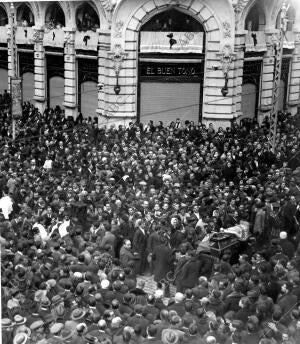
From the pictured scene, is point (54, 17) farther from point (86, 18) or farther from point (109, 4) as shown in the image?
point (109, 4)

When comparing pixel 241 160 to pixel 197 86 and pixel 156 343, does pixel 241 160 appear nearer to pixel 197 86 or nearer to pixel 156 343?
pixel 197 86

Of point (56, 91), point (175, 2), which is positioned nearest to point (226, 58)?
point (175, 2)

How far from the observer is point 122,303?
12641mm

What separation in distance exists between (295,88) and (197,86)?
7132 mm

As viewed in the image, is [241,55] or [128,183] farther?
[241,55]

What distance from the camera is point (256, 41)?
35219 mm

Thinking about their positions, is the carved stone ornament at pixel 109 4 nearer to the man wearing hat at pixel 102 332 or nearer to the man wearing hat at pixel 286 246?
the man wearing hat at pixel 286 246

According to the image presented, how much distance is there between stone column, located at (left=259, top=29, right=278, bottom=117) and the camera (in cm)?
3577

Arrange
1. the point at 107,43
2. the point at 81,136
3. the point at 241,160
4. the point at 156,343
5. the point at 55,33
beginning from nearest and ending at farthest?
1. the point at 156,343
2. the point at 241,160
3. the point at 81,136
4. the point at 107,43
5. the point at 55,33

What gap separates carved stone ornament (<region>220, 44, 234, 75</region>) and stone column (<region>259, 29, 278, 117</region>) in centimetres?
353

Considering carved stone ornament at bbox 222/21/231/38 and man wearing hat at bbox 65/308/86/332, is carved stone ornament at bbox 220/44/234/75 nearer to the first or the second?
carved stone ornament at bbox 222/21/231/38

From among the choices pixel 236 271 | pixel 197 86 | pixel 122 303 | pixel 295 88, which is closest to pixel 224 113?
pixel 197 86

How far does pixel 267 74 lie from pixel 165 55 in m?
6.24

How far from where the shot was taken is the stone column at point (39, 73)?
3803 cm
